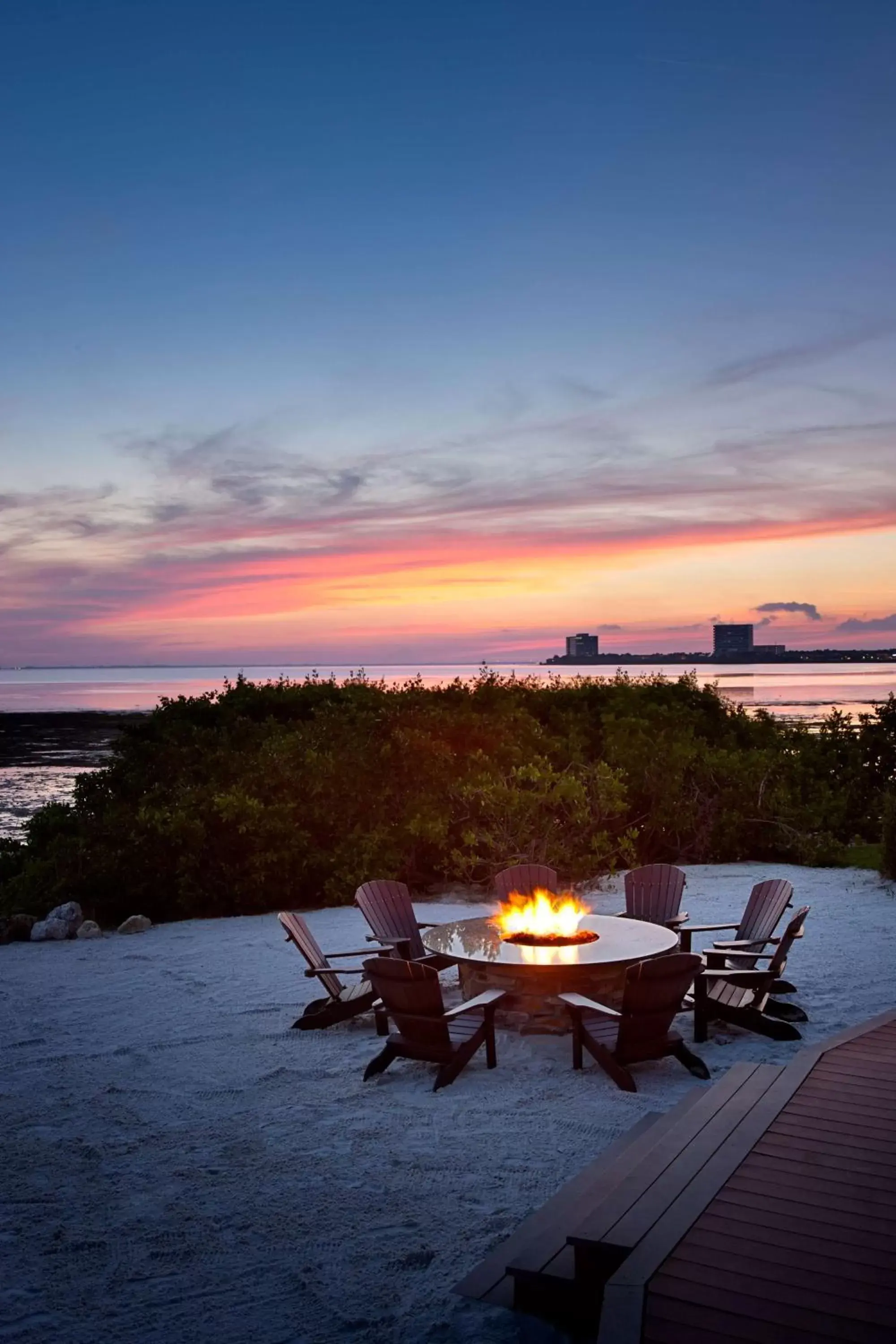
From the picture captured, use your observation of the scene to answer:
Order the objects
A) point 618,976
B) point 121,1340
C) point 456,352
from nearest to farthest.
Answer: point 121,1340 → point 618,976 → point 456,352

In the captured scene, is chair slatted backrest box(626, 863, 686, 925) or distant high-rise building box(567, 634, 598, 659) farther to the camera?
distant high-rise building box(567, 634, 598, 659)

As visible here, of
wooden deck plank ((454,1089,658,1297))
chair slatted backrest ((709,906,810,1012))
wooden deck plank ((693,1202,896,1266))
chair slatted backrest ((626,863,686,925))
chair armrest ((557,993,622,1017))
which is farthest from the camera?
chair slatted backrest ((626,863,686,925))

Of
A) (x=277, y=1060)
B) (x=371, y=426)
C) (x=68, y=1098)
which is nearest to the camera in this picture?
(x=68, y=1098)

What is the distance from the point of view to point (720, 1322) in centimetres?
290

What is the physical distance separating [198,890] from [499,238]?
9.65 meters

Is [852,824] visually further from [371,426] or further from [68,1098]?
[68,1098]

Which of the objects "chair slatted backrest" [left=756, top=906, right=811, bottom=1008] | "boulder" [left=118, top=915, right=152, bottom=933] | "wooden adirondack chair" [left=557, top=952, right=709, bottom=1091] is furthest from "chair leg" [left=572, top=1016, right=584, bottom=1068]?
"boulder" [left=118, top=915, right=152, bottom=933]

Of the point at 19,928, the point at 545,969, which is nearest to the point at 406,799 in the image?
the point at 19,928

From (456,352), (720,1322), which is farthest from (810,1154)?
(456,352)

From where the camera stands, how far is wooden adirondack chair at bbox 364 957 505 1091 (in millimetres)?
6305

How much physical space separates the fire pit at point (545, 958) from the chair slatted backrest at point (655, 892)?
0.91 m

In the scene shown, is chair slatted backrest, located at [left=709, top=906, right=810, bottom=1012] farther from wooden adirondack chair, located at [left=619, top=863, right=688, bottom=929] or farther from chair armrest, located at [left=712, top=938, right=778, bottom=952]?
wooden adirondack chair, located at [left=619, top=863, right=688, bottom=929]

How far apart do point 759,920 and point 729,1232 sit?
495cm

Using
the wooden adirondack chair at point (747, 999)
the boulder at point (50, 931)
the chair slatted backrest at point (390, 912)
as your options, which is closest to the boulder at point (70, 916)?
the boulder at point (50, 931)
